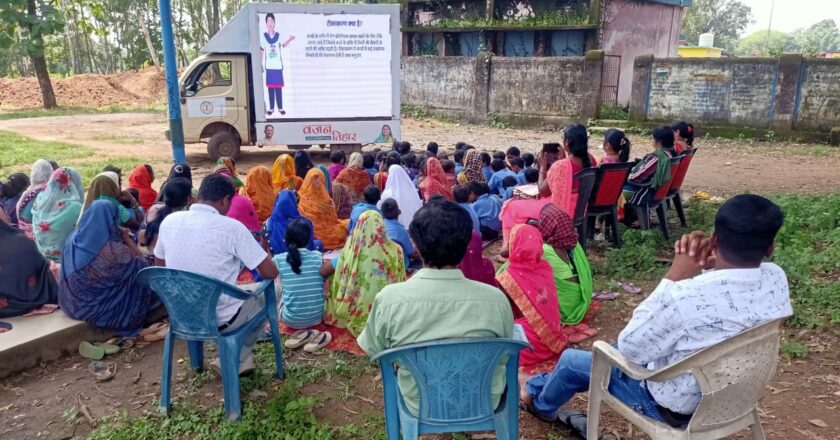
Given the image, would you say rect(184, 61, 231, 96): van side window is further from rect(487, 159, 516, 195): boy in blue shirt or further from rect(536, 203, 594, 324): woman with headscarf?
rect(536, 203, 594, 324): woman with headscarf

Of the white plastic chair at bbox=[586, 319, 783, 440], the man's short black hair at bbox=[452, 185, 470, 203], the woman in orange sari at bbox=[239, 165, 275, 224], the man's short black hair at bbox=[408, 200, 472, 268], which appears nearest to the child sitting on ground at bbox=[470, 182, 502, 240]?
the man's short black hair at bbox=[452, 185, 470, 203]

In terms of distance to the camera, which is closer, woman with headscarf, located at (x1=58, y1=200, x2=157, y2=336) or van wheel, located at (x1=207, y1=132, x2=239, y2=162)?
woman with headscarf, located at (x1=58, y1=200, x2=157, y2=336)

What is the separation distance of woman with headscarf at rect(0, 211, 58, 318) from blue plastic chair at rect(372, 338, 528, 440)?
3086 mm

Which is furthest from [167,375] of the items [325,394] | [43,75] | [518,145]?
[43,75]

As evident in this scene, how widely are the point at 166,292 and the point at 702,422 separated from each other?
2.55m

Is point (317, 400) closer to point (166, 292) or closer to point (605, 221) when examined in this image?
point (166, 292)

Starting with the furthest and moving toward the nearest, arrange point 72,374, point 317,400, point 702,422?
point 72,374 → point 317,400 → point 702,422

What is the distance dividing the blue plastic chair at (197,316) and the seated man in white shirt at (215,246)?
0.11 meters

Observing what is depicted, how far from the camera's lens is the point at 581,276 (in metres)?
4.12

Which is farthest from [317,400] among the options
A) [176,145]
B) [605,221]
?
[176,145]

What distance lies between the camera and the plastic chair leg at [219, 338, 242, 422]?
3.01 m

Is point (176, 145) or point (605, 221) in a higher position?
point (176, 145)

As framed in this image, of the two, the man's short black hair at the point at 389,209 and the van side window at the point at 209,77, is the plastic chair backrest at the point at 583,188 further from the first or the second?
the van side window at the point at 209,77

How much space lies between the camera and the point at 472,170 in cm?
705
